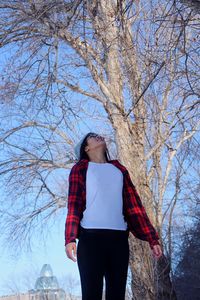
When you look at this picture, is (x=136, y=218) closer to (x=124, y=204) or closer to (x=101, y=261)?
(x=124, y=204)

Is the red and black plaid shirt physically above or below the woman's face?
below

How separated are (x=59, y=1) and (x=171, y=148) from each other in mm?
6243

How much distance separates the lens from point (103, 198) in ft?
11.8

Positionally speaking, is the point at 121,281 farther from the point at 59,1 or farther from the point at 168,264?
the point at 168,264

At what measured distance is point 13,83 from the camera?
8703mm

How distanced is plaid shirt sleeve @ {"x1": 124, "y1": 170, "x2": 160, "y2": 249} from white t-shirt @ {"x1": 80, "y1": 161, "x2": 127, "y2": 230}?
→ 63mm

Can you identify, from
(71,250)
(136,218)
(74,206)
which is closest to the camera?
(71,250)

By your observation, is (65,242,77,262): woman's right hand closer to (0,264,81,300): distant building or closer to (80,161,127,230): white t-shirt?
(80,161,127,230): white t-shirt

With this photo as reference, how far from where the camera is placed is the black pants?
3.42m

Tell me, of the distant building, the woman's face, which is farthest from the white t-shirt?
the distant building

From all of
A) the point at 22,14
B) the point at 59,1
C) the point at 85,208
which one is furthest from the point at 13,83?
the point at 85,208

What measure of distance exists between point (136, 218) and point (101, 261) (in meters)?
0.42

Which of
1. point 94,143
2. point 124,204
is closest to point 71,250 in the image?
point 124,204

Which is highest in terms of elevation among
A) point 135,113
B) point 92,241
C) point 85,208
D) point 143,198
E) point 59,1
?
point 135,113
